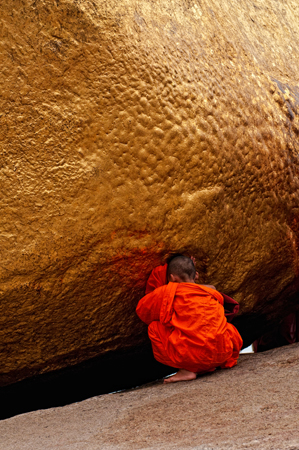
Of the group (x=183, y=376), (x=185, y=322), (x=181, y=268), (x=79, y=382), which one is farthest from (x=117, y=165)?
(x=79, y=382)

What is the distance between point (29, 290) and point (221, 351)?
2.85 ft

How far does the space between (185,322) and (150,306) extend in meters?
0.17

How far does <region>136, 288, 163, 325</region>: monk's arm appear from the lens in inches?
75.7

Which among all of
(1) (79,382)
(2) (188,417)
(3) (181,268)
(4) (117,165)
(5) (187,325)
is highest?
(4) (117,165)

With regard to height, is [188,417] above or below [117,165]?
below

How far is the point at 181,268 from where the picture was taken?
1.95 metres

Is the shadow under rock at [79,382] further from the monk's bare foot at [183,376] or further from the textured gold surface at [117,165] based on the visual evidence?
the monk's bare foot at [183,376]

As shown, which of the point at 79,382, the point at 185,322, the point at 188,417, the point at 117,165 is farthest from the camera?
the point at 79,382

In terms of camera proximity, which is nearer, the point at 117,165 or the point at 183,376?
the point at 117,165

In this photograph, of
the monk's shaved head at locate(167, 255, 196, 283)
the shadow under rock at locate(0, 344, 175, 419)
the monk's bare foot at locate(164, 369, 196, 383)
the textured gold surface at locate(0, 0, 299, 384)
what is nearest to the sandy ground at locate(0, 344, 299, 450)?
the monk's bare foot at locate(164, 369, 196, 383)

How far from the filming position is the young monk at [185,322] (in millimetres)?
1871

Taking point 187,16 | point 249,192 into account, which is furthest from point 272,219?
point 187,16

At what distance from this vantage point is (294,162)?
90.8 inches

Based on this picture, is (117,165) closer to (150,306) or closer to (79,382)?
(150,306)
